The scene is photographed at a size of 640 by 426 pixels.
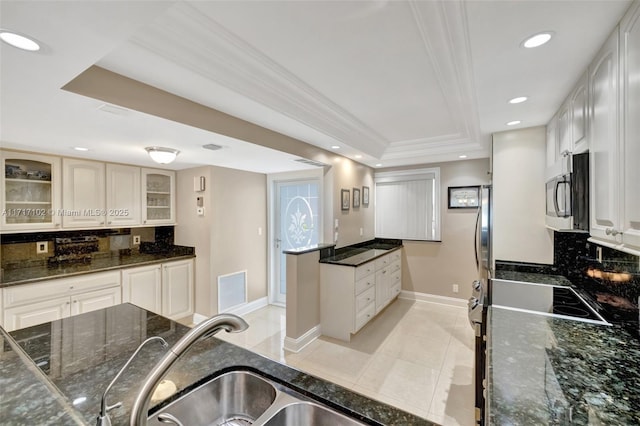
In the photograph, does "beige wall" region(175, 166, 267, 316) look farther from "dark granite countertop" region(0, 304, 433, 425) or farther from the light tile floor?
"dark granite countertop" region(0, 304, 433, 425)

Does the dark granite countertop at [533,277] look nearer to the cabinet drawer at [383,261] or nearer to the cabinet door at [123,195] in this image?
the cabinet drawer at [383,261]

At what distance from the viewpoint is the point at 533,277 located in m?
2.50

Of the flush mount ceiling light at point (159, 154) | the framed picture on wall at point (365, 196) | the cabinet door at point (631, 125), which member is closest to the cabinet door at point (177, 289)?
the flush mount ceiling light at point (159, 154)

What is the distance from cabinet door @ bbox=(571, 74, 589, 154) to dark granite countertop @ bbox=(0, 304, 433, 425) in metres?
1.85

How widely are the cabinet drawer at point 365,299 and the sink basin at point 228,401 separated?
7.59ft

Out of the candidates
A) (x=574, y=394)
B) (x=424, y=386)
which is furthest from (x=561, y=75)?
(x=424, y=386)

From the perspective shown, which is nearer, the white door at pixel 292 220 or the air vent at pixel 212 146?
the air vent at pixel 212 146

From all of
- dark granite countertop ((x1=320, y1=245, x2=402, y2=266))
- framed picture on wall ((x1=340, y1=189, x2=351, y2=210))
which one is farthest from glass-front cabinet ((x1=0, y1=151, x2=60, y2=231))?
framed picture on wall ((x1=340, y1=189, x2=351, y2=210))

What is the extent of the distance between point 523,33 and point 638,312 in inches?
63.8

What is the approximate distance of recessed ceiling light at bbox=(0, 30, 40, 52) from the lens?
103 centimetres

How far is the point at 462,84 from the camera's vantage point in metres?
2.06

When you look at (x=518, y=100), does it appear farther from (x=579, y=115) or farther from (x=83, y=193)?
(x=83, y=193)

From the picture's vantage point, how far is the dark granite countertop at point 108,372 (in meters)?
0.82

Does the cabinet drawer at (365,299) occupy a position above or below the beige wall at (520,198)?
below
